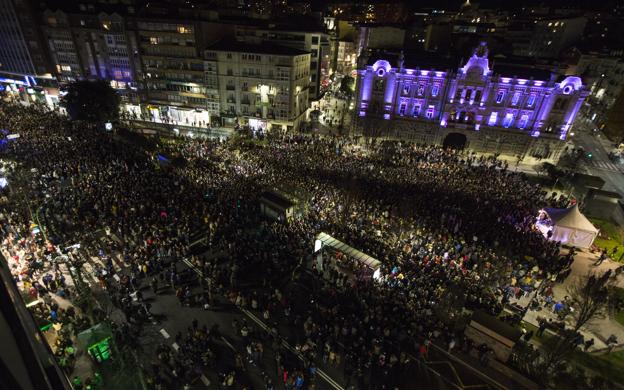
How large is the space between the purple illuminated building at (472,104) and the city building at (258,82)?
10535 millimetres

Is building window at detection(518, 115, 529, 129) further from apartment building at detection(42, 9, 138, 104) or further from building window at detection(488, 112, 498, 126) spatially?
apartment building at detection(42, 9, 138, 104)

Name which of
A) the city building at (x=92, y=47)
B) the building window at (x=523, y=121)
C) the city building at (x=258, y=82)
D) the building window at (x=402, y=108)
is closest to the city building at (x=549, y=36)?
the building window at (x=523, y=121)

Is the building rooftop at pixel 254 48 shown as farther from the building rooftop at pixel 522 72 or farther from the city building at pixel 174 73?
the building rooftop at pixel 522 72

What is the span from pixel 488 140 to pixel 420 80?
13743 millimetres

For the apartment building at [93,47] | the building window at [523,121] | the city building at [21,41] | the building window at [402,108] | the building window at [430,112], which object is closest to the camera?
the building window at [523,121]

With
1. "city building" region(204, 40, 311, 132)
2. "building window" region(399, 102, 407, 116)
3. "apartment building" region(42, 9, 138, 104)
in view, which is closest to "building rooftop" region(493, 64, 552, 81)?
"building window" region(399, 102, 407, 116)

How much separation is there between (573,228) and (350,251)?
20.2 metres

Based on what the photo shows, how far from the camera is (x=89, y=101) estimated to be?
44.4 m

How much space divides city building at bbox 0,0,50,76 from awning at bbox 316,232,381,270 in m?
64.4

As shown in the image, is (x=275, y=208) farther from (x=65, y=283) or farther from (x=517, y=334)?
(x=517, y=334)

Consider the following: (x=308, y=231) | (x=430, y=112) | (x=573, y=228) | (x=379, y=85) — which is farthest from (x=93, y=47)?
(x=573, y=228)

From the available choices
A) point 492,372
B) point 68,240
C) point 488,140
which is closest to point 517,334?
point 492,372

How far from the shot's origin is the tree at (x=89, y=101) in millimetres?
44219

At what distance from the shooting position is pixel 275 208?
26453mm
